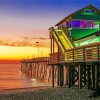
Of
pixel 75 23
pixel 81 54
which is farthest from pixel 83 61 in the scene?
pixel 75 23

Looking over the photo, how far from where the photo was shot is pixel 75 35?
126ft

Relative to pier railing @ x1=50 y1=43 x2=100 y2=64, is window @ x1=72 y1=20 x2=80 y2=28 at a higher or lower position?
higher

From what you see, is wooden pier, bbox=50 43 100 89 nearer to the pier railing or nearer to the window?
the pier railing

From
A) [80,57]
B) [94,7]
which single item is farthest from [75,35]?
[80,57]

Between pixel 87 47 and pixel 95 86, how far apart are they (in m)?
3.14

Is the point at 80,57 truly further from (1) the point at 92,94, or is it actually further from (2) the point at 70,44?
(2) the point at 70,44

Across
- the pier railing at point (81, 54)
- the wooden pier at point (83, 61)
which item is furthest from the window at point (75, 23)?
the pier railing at point (81, 54)

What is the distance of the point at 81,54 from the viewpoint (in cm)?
2475

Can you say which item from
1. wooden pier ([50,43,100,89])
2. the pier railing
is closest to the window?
wooden pier ([50,43,100,89])

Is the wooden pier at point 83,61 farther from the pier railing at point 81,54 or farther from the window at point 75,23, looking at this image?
the window at point 75,23

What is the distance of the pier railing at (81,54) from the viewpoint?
21.8 metres

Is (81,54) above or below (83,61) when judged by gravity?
above

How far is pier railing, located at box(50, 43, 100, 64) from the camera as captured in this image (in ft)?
71.7

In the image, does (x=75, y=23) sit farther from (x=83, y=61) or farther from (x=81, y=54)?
(x=83, y=61)
